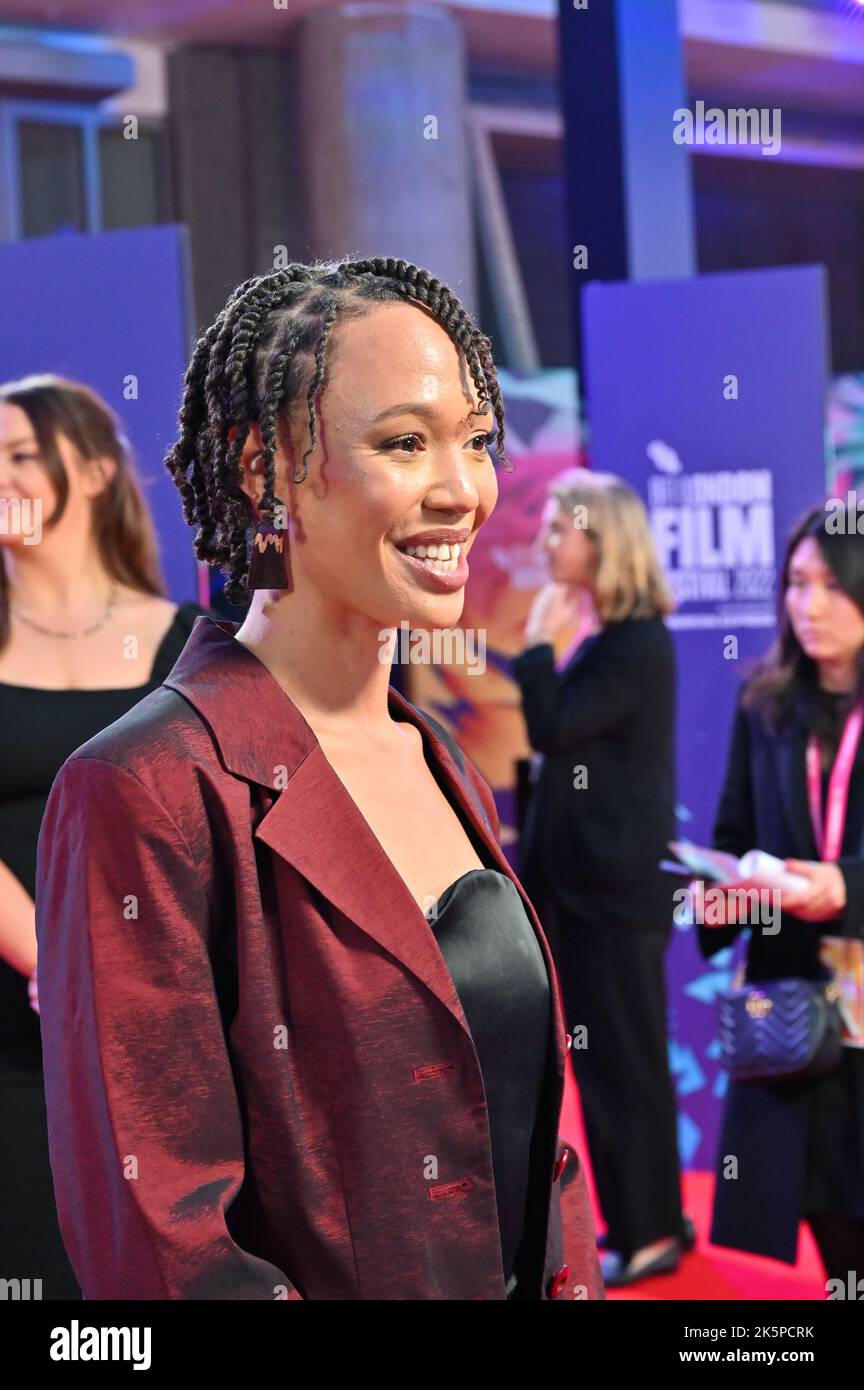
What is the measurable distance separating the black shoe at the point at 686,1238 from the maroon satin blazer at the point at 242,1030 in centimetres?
279

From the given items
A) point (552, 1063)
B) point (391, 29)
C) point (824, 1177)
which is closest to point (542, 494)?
point (391, 29)

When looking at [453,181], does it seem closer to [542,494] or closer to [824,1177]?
[542,494]

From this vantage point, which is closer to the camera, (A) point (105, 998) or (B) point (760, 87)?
(A) point (105, 998)

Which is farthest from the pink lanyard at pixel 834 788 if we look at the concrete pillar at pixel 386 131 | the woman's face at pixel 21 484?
the concrete pillar at pixel 386 131

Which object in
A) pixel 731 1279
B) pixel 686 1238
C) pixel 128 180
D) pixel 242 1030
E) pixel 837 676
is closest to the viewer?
pixel 242 1030

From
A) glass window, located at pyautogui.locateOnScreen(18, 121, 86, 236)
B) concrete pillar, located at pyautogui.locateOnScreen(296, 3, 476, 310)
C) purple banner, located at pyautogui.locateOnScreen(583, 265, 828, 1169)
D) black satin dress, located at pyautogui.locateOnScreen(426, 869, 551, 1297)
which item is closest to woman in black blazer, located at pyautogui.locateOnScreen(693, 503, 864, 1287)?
purple banner, located at pyautogui.locateOnScreen(583, 265, 828, 1169)

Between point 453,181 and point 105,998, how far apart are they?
25.2ft

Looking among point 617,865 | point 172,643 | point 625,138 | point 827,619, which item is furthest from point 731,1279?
point 625,138

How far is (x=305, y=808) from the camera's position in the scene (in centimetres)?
128

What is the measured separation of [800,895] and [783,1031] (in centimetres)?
26

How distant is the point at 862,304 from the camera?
34.7ft

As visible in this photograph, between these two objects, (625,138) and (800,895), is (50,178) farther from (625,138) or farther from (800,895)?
(800,895)

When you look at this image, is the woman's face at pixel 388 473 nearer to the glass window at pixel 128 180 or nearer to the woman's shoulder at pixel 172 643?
the woman's shoulder at pixel 172 643

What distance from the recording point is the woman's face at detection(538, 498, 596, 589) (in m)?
3.99
